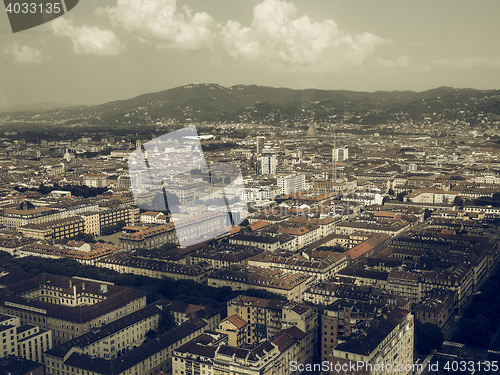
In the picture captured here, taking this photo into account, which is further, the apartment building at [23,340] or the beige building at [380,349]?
the apartment building at [23,340]

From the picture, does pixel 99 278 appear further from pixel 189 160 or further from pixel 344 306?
pixel 189 160

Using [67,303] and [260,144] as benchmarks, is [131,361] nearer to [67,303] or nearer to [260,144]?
[67,303]

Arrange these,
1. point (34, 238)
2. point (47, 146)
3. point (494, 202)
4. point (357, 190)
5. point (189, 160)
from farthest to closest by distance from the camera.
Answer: point (47, 146)
point (189, 160)
point (357, 190)
point (494, 202)
point (34, 238)

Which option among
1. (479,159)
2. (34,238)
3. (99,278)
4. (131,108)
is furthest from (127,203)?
(131,108)

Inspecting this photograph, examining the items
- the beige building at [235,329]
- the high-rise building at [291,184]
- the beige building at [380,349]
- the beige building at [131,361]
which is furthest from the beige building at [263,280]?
the high-rise building at [291,184]

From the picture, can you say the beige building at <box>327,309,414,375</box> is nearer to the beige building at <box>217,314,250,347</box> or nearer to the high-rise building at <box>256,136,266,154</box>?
the beige building at <box>217,314,250,347</box>

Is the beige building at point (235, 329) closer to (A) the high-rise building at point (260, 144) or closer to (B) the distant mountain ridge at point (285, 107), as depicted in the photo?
(A) the high-rise building at point (260, 144)
